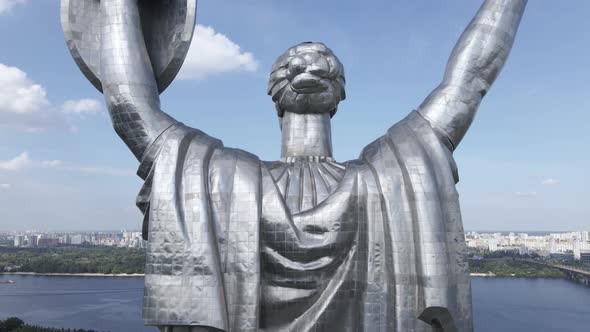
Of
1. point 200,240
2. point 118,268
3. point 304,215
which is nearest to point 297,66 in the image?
point 304,215

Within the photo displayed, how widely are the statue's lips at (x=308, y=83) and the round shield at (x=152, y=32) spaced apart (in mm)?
1592

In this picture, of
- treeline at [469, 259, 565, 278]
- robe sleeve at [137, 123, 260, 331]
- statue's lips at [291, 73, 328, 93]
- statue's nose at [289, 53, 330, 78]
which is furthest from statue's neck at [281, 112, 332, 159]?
treeline at [469, 259, 565, 278]

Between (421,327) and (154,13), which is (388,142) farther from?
(154,13)

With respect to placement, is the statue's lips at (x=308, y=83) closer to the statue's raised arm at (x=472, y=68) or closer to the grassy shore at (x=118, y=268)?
the statue's raised arm at (x=472, y=68)

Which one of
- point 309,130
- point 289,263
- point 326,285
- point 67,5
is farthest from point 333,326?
point 67,5

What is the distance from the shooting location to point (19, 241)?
157m

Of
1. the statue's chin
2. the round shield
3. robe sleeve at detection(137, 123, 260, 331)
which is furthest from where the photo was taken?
the round shield

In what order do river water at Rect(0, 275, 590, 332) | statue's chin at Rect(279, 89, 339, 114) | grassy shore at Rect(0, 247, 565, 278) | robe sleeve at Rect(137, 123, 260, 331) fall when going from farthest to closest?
1. grassy shore at Rect(0, 247, 565, 278)
2. river water at Rect(0, 275, 590, 332)
3. statue's chin at Rect(279, 89, 339, 114)
4. robe sleeve at Rect(137, 123, 260, 331)

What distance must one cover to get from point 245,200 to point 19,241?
180916mm

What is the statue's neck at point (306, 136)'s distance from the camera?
227 inches

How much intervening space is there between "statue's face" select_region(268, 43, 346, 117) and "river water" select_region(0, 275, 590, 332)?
113ft

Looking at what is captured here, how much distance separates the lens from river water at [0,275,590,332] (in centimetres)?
3778

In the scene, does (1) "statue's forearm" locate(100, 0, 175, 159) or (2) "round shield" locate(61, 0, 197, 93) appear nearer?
(1) "statue's forearm" locate(100, 0, 175, 159)

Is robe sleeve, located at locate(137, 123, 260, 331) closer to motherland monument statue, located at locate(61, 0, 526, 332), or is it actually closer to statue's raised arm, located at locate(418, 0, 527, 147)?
motherland monument statue, located at locate(61, 0, 526, 332)
